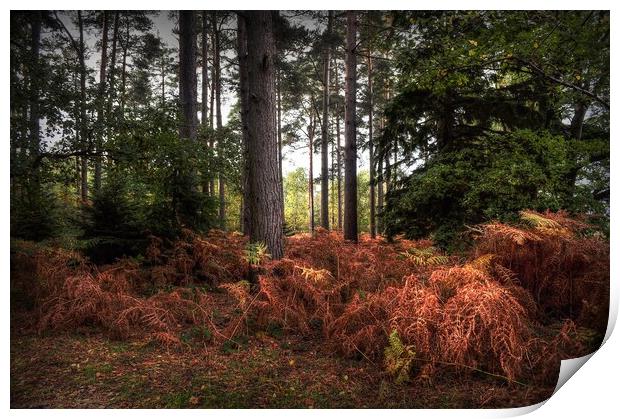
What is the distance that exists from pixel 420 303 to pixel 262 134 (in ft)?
8.98

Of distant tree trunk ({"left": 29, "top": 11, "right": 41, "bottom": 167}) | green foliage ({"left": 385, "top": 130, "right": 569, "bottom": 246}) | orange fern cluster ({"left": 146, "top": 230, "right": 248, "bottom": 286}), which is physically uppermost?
distant tree trunk ({"left": 29, "top": 11, "right": 41, "bottom": 167})

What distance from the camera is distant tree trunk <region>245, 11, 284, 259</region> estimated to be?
161 inches

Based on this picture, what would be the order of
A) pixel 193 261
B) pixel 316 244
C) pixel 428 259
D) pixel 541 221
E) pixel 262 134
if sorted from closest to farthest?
pixel 541 221, pixel 428 259, pixel 262 134, pixel 193 261, pixel 316 244

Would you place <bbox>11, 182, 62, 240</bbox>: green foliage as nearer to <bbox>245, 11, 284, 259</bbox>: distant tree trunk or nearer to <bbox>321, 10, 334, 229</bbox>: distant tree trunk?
<bbox>245, 11, 284, 259</bbox>: distant tree trunk

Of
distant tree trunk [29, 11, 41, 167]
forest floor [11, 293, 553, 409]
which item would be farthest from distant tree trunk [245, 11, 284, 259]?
distant tree trunk [29, 11, 41, 167]

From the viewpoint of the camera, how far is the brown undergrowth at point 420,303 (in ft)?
8.96

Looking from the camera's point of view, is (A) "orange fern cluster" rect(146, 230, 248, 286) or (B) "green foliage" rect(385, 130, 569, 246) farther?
(A) "orange fern cluster" rect(146, 230, 248, 286)

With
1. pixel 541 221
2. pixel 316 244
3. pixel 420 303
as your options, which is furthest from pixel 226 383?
pixel 541 221

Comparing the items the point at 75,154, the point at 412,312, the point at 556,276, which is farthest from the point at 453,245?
the point at 75,154

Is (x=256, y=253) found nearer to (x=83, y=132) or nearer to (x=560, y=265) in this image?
(x=83, y=132)

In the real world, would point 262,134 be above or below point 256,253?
above

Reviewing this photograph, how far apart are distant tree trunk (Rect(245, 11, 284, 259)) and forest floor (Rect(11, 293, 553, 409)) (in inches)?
63.5

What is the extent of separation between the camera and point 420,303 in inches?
115
